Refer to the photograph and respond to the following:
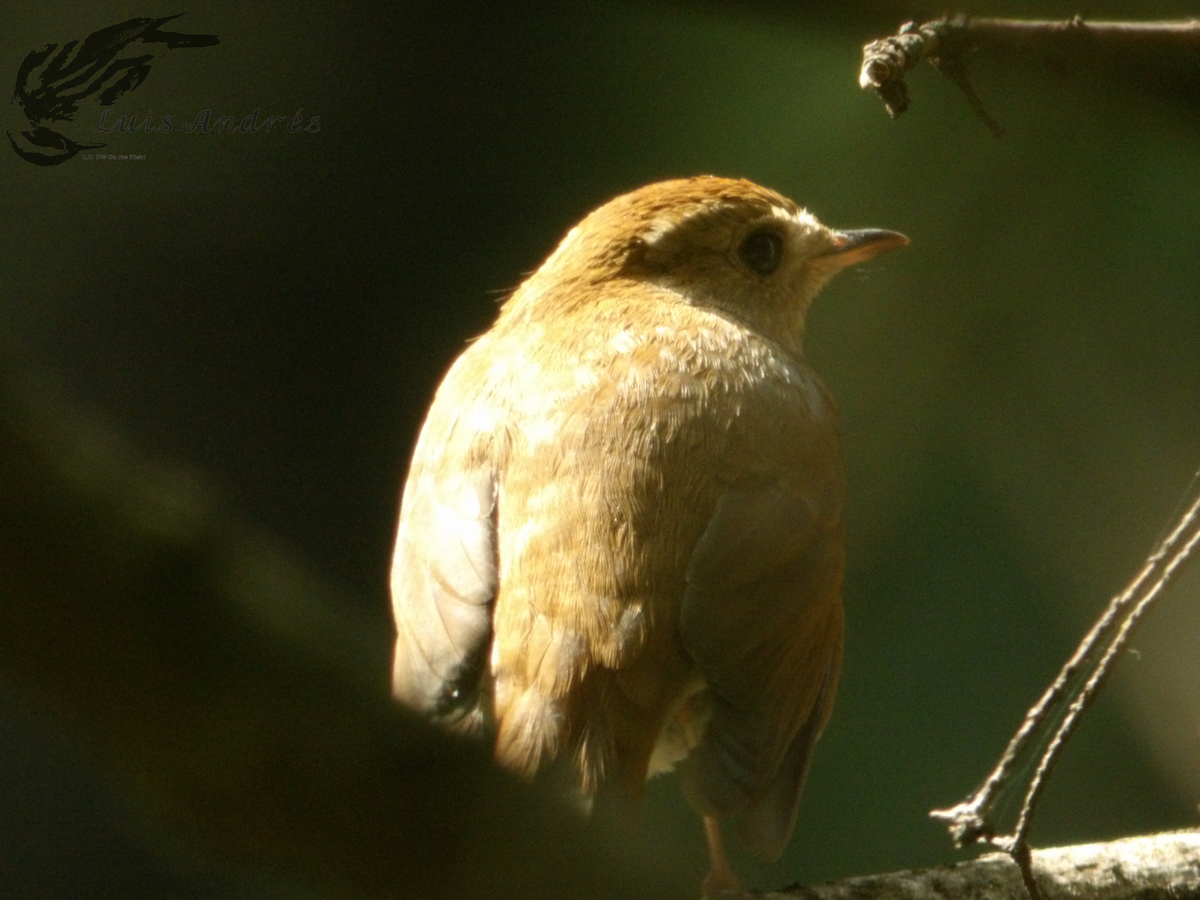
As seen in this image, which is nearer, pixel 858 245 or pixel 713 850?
pixel 713 850

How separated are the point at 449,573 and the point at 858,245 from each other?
Result: 2.07 metres

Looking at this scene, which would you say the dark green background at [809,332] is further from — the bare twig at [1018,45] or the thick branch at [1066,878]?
the bare twig at [1018,45]

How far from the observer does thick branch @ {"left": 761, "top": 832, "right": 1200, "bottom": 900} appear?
94.3 inches

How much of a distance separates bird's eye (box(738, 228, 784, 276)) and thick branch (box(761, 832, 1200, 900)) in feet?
6.90

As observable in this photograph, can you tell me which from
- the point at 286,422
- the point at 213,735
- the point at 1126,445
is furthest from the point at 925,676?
the point at 213,735

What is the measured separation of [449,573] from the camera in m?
2.90

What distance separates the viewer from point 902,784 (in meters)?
5.68

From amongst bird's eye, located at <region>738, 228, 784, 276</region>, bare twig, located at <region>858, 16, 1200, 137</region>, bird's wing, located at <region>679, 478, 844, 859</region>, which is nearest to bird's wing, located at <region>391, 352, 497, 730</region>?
bird's wing, located at <region>679, 478, 844, 859</region>

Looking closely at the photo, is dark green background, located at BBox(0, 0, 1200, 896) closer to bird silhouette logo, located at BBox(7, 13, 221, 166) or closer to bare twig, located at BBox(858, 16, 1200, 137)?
bird silhouette logo, located at BBox(7, 13, 221, 166)

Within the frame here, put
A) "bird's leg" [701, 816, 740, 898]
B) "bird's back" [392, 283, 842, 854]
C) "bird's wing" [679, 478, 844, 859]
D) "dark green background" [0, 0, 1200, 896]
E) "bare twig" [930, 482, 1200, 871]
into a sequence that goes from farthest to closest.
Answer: "dark green background" [0, 0, 1200, 896], "bird's leg" [701, 816, 740, 898], "bird's wing" [679, 478, 844, 859], "bird's back" [392, 283, 842, 854], "bare twig" [930, 482, 1200, 871]

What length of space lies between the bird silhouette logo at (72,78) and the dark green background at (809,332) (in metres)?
0.07

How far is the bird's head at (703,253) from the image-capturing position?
3.89 metres

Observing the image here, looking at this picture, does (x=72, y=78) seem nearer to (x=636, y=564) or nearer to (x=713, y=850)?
(x=636, y=564)

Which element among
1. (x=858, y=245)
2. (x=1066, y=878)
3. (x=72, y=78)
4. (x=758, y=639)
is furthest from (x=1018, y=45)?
(x=72, y=78)
